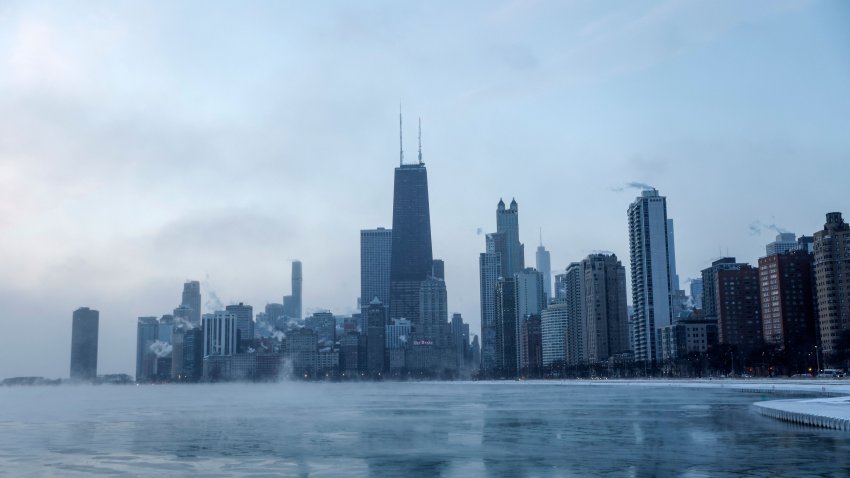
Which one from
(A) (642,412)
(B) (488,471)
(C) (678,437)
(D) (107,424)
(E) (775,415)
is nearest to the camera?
(B) (488,471)

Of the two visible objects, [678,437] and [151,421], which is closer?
[678,437]

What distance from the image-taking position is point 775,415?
82.1 m

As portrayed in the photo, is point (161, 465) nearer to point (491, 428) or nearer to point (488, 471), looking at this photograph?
point (488, 471)

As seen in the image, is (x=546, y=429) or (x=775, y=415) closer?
(x=546, y=429)

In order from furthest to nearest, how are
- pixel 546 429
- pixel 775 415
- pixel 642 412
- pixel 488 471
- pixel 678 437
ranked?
pixel 642 412 < pixel 775 415 < pixel 546 429 < pixel 678 437 < pixel 488 471

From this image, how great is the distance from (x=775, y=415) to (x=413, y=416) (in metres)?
41.1

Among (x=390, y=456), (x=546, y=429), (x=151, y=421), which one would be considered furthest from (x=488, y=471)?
(x=151, y=421)

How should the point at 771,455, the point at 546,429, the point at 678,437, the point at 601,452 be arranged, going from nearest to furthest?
the point at 771,455
the point at 601,452
the point at 678,437
the point at 546,429

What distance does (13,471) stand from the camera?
4975 centimetres

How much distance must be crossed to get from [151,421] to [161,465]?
5312 centimetres

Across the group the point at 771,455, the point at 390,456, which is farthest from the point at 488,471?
the point at 771,455

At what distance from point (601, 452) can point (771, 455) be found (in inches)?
405

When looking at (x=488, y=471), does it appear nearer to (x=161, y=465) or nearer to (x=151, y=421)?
(x=161, y=465)

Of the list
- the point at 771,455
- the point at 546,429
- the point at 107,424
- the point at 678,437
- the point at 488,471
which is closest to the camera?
the point at 488,471
